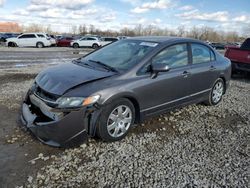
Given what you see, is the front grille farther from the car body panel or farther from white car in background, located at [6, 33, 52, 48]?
white car in background, located at [6, 33, 52, 48]

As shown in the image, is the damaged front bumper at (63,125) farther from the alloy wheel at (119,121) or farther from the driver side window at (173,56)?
the driver side window at (173,56)

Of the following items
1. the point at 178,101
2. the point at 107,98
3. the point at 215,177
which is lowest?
the point at 215,177

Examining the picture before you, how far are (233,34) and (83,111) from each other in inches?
3694

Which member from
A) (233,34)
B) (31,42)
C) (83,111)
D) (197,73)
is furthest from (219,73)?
(233,34)

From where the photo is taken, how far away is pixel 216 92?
6062 mm

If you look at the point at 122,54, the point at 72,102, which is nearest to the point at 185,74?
the point at 122,54

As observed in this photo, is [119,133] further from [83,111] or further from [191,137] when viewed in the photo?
[191,137]

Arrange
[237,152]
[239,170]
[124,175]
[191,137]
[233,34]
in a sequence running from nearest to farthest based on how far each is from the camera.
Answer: [124,175] → [239,170] → [237,152] → [191,137] → [233,34]

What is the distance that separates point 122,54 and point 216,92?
2.74 metres

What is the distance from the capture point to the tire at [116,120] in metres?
3.69

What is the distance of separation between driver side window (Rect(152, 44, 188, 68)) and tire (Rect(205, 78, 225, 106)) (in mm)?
1408

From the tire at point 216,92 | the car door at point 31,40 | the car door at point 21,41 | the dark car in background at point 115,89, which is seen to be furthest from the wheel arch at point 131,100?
the car door at point 21,41

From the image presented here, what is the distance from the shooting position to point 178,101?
15.9 feet

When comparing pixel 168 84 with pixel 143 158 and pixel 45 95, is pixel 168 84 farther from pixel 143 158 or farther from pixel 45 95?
pixel 45 95
